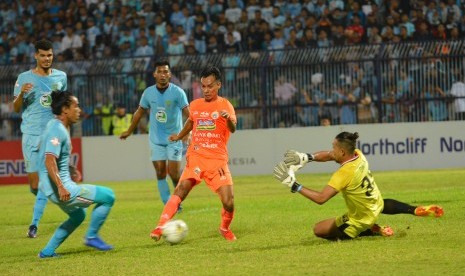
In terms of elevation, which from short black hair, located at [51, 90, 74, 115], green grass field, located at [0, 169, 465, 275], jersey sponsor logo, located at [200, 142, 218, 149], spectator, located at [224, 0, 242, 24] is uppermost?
spectator, located at [224, 0, 242, 24]

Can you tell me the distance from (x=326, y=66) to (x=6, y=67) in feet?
31.0

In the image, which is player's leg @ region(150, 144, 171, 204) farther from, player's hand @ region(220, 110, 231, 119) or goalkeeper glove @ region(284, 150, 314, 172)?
goalkeeper glove @ region(284, 150, 314, 172)

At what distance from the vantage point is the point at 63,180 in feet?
37.2

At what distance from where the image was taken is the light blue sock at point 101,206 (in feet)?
37.7

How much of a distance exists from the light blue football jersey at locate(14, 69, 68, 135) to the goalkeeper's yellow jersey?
5.18 meters

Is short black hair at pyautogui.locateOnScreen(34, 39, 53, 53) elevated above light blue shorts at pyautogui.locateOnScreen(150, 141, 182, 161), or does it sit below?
above

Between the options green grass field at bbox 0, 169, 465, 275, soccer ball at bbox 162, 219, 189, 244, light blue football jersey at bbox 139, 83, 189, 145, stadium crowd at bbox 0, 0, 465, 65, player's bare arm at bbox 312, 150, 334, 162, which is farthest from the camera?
stadium crowd at bbox 0, 0, 465, 65

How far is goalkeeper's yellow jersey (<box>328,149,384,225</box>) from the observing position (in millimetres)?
11531

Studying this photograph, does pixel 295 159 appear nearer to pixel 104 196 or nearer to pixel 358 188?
pixel 358 188

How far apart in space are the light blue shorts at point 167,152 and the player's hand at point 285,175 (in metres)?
5.85

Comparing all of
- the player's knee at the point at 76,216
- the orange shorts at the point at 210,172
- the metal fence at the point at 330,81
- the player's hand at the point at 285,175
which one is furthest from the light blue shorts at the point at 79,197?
the metal fence at the point at 330,81

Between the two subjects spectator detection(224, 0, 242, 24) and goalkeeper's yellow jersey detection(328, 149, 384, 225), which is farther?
spectator detection(224, 0, 242, 24)

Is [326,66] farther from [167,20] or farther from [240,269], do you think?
[240,269]

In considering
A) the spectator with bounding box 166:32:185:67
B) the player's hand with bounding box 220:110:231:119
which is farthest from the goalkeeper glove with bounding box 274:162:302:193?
the spectator with bounding box 166:32:185:67
